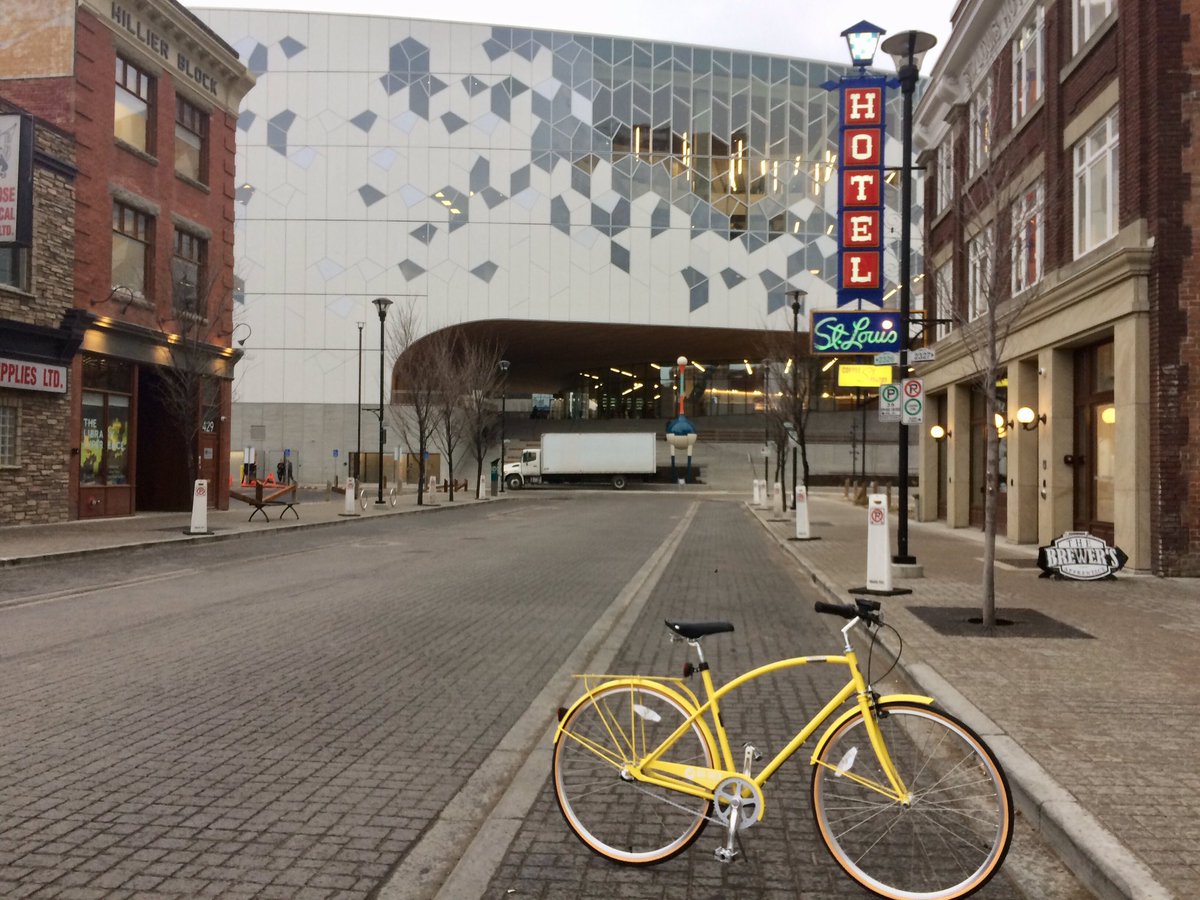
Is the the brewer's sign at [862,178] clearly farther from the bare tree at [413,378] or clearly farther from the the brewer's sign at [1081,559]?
the bare tree at [413,378]

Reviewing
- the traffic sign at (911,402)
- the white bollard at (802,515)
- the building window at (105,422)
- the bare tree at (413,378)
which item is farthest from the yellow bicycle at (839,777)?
the bare tree at (413,378)

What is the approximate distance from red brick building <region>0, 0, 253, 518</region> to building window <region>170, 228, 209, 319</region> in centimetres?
6

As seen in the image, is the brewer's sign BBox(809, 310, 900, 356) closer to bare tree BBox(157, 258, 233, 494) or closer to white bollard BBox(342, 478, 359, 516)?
bare tree BBox(157, 258, 233, 494)

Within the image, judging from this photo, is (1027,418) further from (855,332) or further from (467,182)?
(467,182)

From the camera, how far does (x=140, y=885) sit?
3719 millimetres

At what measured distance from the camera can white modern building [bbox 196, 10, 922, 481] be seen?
59.4 meters

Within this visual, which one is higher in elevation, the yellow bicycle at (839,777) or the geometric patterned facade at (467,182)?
the geometric patterned facade at (467,182)

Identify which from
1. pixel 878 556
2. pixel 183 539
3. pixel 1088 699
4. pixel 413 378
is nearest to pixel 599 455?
pixel 413 378

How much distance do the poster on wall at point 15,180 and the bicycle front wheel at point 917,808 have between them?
817 inches

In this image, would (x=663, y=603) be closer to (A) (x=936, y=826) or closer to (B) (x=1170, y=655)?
(B) (x=1170, y=655)

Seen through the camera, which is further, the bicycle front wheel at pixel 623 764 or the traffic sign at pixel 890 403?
the traffic sign at pixel 890 403

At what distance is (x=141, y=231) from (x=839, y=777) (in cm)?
2661

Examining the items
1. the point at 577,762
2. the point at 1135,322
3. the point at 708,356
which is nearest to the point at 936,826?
the point at 577,762

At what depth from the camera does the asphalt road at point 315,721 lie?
155 inches
